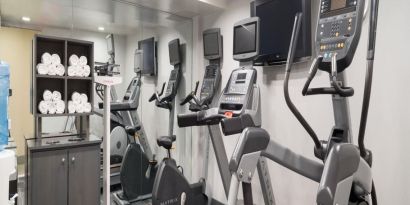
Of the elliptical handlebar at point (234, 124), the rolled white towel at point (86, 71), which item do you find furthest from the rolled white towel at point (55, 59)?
the elliptical handlebar at point (234, 124)

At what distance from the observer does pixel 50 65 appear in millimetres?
2789

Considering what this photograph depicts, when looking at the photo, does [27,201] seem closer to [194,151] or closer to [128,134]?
[128,134]

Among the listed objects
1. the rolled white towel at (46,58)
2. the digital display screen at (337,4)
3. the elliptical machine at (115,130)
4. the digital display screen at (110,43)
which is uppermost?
the digital display screen at (110,43)

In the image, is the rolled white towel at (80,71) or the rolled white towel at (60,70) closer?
the rolled white towel at (60,70)

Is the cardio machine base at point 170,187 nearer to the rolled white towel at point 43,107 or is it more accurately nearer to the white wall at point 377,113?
the white wall at point 377,113

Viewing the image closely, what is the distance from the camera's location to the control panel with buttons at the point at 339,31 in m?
1.42

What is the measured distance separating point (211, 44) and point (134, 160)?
188 centimetres

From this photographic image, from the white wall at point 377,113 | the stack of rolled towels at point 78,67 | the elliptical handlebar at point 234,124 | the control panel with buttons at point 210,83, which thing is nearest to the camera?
the elliptical handlebar at point 234,124

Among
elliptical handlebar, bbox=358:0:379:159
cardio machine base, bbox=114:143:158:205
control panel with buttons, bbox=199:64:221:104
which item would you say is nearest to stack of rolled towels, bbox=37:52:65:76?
cardio machine base, bbox=114:143:158:205

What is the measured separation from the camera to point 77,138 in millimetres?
2893

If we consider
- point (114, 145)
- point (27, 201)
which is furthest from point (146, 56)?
point (27, 201)

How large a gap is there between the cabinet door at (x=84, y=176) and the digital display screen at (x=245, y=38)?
5.92 ft

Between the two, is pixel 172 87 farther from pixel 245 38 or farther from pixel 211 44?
pixel 245 38

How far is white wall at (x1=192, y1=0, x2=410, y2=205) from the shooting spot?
2.08 meters
